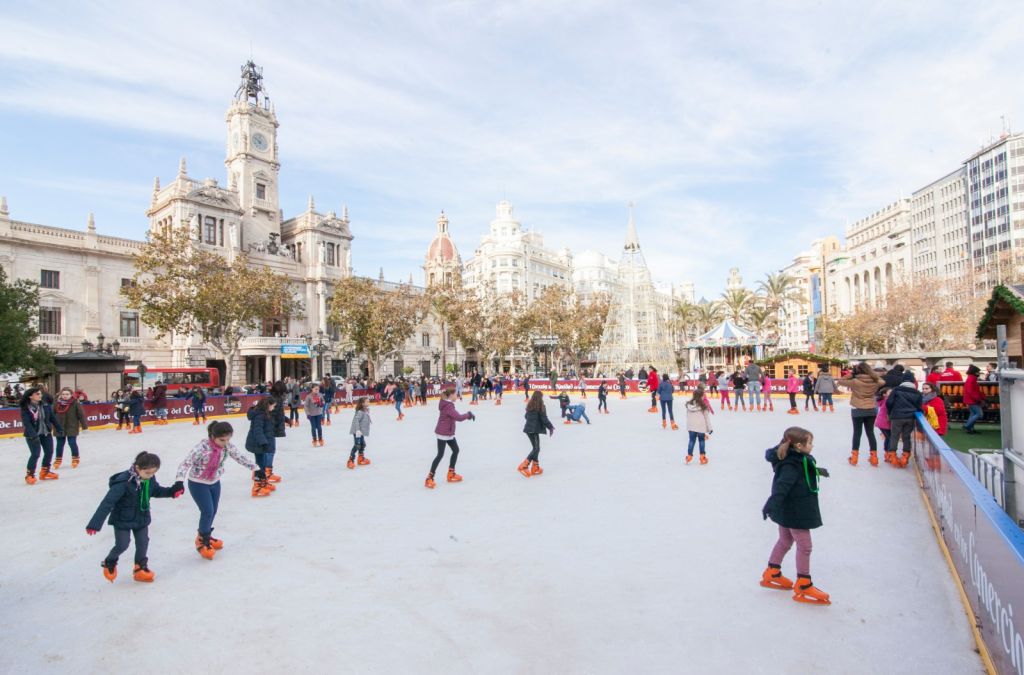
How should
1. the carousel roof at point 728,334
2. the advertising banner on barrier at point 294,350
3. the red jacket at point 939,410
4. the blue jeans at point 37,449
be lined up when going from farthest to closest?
the advertising banner on barrier at point 294,350, the carousel roof at point 728,334, the red jacket at point 939,410, the blue jeans at point 37,449

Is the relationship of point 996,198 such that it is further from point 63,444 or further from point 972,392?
point 63,444

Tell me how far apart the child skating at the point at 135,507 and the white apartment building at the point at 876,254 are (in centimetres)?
9692

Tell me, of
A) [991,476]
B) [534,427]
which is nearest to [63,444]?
[534,427]

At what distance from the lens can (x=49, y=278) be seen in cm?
3869

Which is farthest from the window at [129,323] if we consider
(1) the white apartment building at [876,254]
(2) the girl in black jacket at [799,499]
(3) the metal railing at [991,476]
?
(1) the white apartment building at [876,254]

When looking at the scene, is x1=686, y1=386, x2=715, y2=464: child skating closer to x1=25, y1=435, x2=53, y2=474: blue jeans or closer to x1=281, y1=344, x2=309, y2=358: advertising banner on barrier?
x1=25, y1=435, x2=53, y2=474: blue jeans

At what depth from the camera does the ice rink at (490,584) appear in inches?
150

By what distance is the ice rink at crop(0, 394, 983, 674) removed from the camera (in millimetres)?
3812

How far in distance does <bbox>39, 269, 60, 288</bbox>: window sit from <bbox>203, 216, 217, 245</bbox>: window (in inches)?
437

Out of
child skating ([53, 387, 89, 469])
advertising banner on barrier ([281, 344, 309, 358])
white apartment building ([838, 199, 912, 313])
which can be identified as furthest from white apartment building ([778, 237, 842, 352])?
child skating ([53, 387, 89, 469])

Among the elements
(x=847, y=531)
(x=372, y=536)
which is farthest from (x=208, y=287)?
(x=847, y=531)

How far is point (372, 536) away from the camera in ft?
21.2

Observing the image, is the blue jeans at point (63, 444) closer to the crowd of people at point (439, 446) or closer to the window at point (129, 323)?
the crowd of people at point (439, 446)

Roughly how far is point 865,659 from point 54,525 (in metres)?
8.86
